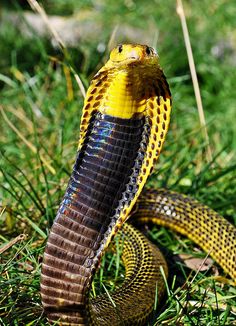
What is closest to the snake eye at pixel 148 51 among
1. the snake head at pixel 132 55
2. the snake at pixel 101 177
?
the snake head at pixel 132 55

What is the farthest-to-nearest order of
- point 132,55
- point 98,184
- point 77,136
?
point 77,136 → point 98,184 → point 132,55

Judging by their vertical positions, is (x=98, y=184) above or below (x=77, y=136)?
below

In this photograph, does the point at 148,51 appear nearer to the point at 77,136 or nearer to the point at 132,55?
the point at 132,55

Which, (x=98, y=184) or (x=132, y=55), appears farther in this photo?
(x=98, y=184)

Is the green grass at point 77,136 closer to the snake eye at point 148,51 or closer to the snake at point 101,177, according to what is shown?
the snake at point 101,177

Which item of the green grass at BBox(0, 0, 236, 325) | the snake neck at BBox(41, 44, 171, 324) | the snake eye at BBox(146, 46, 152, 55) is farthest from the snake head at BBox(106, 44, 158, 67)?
the green grass at BBox(0, 0, 236, 325)

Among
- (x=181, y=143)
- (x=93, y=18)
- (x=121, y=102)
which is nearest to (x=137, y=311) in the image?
(x=121, y=102)

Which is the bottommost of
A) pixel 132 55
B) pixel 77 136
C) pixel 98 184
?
pixel 98 184

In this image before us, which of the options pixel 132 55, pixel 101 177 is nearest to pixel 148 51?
pixel 132 55
